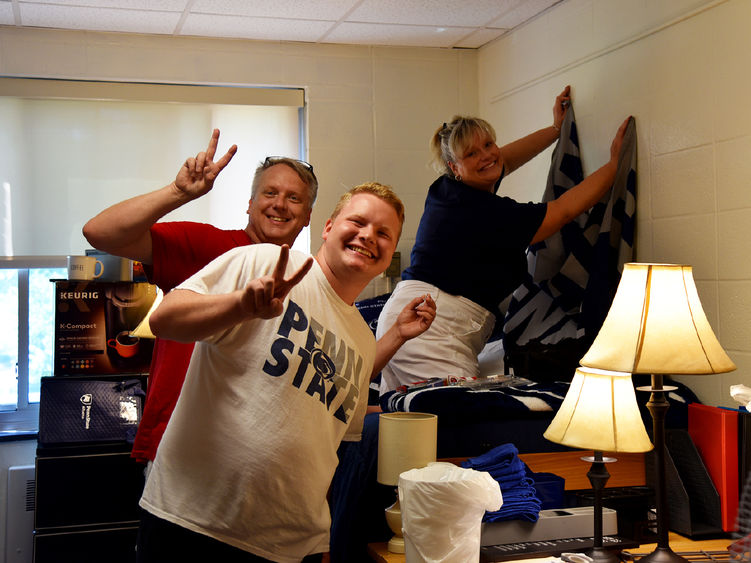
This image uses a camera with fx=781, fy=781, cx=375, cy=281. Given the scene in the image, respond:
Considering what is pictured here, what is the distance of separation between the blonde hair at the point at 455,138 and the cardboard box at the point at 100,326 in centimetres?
154

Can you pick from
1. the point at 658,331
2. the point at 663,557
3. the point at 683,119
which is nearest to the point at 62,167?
the point at 683,119

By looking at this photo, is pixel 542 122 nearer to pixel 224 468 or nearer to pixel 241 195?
pixel 241 195

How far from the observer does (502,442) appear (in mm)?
2385

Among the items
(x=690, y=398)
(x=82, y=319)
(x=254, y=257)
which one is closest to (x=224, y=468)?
(x=254, y=257)

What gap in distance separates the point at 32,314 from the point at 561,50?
2890mm

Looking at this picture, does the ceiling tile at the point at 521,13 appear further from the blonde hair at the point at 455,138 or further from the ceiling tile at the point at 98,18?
the ceiling tile at the point at 98,18

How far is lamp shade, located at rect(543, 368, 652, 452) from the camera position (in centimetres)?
185

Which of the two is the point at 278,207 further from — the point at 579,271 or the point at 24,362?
the point at 24,362

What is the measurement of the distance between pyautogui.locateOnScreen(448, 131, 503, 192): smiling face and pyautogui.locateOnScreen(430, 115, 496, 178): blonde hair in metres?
0.02

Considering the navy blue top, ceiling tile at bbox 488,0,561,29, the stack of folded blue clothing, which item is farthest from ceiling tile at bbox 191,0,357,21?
the stack of folded blue clothing

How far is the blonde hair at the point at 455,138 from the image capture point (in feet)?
9.87

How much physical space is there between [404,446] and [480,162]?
4.41 ft

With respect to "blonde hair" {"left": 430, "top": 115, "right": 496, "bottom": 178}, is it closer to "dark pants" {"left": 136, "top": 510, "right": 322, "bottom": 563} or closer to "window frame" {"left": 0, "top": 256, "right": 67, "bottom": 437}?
"dark pants" {"left": 136, "top": 510, "right": 322, "bottom": 563}

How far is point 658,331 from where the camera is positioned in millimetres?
1725
